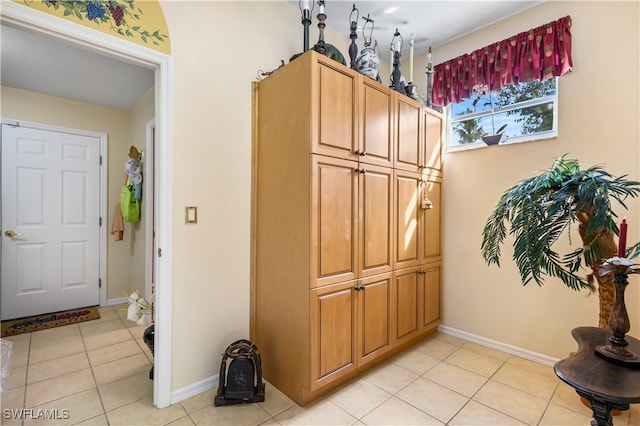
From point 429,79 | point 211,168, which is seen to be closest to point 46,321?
point 211,168

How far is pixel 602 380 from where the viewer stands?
1.02 m

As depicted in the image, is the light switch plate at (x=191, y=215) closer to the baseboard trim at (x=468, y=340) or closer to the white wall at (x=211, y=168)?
the white wall at (x=211, y=168)

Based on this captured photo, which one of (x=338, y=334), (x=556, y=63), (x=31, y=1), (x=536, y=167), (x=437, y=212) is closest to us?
(x=31, y=1)

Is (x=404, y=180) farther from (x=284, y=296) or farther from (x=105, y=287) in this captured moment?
(x=105, y=287)

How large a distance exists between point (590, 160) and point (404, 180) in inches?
53.2

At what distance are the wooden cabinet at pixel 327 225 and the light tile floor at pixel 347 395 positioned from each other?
0.53ft

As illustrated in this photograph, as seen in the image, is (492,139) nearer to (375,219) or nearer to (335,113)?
(375,219)

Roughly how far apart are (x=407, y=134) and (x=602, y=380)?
1982 millimetres

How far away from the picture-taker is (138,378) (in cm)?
216

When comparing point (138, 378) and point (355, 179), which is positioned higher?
point (355, 179)

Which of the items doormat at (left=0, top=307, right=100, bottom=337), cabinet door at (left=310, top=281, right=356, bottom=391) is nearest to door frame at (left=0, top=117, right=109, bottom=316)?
doormat at (left=0, top=307, right=100, bottom=337)

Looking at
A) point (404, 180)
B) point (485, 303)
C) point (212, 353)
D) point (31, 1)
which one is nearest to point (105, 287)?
point (212, 353)

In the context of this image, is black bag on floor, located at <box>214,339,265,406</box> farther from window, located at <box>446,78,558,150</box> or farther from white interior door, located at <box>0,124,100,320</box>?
white interior door, located at <box>0,124,100,320</box>

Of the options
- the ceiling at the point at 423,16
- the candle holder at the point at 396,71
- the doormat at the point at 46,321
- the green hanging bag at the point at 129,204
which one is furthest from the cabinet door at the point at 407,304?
the doormat at the point at 46,321
